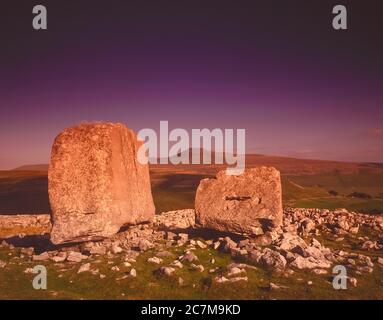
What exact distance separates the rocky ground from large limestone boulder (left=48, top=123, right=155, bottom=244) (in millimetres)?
1037

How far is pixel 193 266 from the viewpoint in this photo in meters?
14.3

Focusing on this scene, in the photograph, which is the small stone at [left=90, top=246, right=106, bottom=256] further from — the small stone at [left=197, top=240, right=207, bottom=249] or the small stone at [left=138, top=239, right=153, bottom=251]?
the small stone at [left=197, top=240, right=207, bottom=249]

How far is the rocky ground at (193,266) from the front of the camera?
12.0m

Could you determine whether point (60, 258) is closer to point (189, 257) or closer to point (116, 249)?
point (116, 249)

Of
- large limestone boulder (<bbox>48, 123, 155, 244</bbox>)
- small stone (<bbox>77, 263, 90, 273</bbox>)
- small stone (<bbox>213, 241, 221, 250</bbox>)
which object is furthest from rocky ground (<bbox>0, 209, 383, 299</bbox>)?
large limestone boulder (<bbox>48, 123, 155, 244</bbox>)

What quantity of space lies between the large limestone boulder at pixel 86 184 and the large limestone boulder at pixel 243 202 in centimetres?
440

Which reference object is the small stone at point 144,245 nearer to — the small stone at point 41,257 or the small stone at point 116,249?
the small stone at point 116,249

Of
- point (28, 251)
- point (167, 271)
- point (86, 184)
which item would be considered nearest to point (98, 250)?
point (86, 184)

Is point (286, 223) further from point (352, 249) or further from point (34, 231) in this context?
point (34, 231)

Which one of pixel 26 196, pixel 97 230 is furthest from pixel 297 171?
pixel 97 230

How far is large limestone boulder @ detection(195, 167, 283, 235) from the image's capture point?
59.9 feet

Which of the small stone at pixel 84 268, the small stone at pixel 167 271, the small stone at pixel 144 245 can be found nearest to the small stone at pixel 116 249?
the small stone at pixel 144 245
